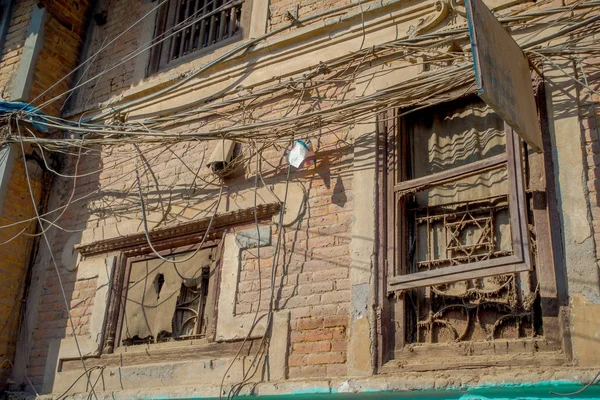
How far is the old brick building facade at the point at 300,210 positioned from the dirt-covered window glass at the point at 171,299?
17mm

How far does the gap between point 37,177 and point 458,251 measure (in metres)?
3.99

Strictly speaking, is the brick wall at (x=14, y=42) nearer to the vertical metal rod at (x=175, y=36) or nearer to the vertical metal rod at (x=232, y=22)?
the vertical metal rod at (x=175, y=36)

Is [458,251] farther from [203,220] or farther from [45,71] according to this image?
[45,71]

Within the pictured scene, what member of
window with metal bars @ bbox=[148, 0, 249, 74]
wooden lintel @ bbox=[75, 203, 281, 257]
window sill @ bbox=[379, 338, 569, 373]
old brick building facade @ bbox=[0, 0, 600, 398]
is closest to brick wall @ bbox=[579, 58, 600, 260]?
old brick building facade @ bbox=[0, 0, 600, 398]

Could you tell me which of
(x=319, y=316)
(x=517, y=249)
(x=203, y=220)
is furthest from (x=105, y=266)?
(x=517, y=249)

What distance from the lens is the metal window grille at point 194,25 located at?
6828mm

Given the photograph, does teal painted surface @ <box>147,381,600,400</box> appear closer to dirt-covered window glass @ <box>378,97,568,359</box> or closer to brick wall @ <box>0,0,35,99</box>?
dirt-covered window glass @ <box>378,97,568,359</box>

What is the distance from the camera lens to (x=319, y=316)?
192 inches

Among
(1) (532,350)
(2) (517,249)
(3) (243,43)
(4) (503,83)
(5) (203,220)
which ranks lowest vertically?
(1) (532,350)

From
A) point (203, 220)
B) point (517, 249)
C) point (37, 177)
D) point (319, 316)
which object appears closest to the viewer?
point (517, 249)

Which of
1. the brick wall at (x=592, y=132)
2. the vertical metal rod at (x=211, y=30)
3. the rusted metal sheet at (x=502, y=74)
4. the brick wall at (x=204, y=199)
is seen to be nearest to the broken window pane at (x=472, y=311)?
the brick wall at (x=204, y=199)

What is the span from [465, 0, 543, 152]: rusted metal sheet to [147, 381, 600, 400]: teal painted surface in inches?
53.3

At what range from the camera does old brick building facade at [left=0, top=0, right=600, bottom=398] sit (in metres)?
4.34

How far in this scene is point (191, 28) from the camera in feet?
23.5
